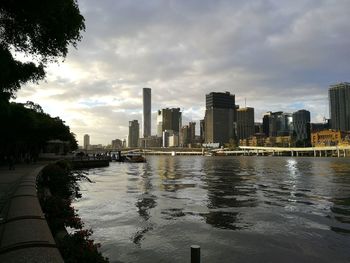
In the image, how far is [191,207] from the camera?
3048cm

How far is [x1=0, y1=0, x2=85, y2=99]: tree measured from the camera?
12625 millimetres

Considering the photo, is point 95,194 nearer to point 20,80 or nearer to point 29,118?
point 20,80

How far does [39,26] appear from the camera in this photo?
14453 mm

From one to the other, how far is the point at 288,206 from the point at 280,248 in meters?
13.6

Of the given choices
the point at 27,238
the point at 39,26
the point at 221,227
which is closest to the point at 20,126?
the point at 221,227

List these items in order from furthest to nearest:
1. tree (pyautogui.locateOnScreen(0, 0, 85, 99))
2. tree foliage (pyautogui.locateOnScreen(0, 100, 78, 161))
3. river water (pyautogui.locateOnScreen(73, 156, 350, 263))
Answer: tree foliage (pyautogui.locateOnScreen(0, 100, 78, 161)) < river water (pyautogui.locateOnScreen(73, 156, 350, 263)) < tree (pyautogui.locateOnScreen(0, 0, 85, 99))

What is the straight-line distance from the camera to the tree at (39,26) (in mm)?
12625

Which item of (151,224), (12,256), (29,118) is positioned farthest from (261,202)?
(29,118)

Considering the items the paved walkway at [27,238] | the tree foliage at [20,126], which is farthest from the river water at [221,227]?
the tree foliage at [20,126]

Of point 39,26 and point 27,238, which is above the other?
point 39,26

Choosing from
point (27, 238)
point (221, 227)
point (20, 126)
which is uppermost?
point (20, 126)

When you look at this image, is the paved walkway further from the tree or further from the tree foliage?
the tree foliage

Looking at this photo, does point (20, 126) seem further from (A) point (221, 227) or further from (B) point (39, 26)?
(B) point (39, 26)

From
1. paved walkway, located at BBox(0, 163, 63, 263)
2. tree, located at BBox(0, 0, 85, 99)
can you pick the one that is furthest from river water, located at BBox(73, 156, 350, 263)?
tree, located at BBox(0, 0, 85, 99)
